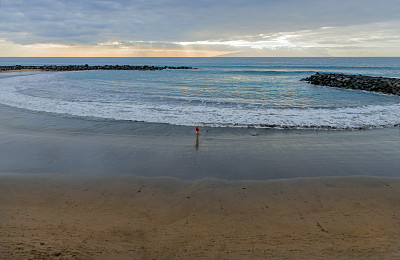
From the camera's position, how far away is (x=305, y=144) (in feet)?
31.6

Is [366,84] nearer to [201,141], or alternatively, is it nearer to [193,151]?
[201,141]

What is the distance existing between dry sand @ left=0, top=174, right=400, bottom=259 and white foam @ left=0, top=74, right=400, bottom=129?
245 inches

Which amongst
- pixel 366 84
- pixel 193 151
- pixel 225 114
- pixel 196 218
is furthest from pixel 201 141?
pixel 366 84

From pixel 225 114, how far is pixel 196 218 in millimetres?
10016

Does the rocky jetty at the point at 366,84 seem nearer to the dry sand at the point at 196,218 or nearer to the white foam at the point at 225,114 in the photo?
the white foam at the point at 225,114

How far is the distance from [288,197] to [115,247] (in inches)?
157

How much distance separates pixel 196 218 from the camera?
515 centimetres

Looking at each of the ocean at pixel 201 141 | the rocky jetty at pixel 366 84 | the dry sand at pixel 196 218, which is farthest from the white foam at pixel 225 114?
the rocky jetty at pixel 366 84

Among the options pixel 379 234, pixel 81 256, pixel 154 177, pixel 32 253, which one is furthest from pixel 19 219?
pixel 379 234

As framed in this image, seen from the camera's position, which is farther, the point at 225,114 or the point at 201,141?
the point at 225,114

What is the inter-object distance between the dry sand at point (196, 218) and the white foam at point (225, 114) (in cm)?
622

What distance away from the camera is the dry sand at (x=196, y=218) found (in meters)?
4.24

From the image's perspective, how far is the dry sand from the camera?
4238mm

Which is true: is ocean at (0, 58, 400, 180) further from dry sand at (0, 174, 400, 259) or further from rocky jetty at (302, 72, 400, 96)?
rocky jetty at (302, 72, 400, 96)
